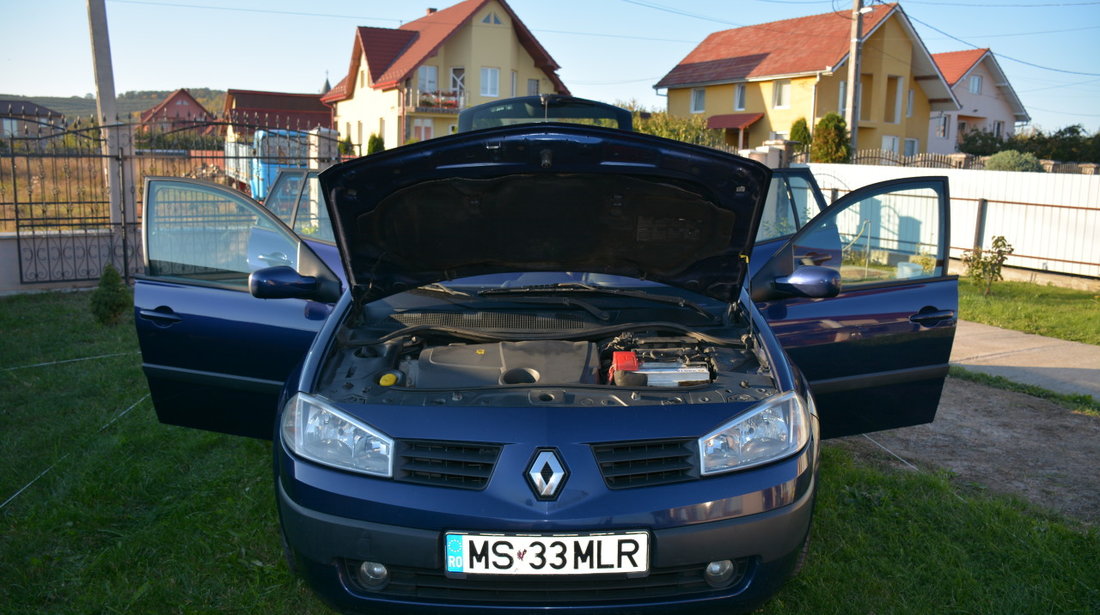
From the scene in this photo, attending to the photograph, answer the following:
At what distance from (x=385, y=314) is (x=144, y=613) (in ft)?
4.57

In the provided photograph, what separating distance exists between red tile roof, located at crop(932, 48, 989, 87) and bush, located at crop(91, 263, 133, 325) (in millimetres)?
42858

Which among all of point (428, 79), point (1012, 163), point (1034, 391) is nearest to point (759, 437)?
point (1034, 391)

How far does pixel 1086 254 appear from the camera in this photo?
1194 cm

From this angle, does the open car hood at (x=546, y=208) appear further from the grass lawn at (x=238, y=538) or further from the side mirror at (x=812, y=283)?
the grass lawn at (x=238, y=538)

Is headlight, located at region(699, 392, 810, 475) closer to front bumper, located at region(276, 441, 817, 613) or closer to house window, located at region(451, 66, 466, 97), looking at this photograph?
front bumper, located at region(276, 441, 817, 613)

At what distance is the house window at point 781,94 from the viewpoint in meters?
36.7

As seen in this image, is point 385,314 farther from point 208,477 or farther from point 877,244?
point 877,244

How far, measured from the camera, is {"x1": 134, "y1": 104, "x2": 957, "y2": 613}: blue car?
2504 mm

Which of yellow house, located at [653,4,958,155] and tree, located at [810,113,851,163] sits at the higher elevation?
yellow house, located at [653,4,958,155]

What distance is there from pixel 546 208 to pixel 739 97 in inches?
1487

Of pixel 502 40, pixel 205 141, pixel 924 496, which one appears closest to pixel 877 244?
pixel 924 496

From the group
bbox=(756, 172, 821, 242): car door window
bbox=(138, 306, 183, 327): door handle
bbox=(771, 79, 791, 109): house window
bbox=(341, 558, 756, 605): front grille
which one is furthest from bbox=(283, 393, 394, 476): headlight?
bbox=(771, 79, 791, 109): house window

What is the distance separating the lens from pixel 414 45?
43.1 m

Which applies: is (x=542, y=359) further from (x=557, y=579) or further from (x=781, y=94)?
(x=781, y=94)
